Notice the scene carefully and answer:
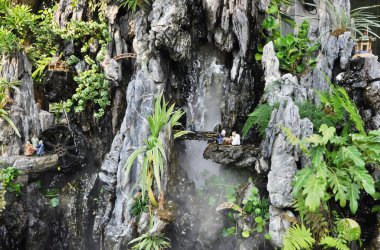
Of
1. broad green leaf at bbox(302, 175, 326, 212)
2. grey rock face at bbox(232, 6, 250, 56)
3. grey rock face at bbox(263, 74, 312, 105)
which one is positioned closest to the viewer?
broad green leaf at bbox(302, 175, 326, 212)

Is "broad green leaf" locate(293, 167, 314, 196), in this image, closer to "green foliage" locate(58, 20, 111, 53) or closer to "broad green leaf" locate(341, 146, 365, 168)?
"broad green leaf" locate(341, 146, 365, 168)

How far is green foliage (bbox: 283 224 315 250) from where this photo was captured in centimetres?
607

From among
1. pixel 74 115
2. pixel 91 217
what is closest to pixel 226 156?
pixel 91 217

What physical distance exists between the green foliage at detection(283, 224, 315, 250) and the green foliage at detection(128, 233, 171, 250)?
95.9 inches

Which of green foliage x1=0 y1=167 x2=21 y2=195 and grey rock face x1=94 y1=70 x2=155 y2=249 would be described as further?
green foliage x1=0 y1=167 x2=21 y2=195

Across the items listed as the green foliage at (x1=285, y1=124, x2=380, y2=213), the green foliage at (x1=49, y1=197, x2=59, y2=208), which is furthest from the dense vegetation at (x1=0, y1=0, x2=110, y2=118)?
the green foliage at (x1=285, y1=124, x2=380, y2=213)

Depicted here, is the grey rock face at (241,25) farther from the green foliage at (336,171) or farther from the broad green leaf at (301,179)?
the broad green leaf at (301,179)

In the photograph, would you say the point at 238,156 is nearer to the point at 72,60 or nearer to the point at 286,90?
the point at 286,90

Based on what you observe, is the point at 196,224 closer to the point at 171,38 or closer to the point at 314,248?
the point at 314,248

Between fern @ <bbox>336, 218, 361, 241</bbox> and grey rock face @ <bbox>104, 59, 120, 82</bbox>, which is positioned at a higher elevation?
grey rock face @ <bbox>104, 59, 120, 82</bbox>

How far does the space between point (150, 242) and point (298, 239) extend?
9.25 feet

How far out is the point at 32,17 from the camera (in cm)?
966

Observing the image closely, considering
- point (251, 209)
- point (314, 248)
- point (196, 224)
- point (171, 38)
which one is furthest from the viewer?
point (171, 38)

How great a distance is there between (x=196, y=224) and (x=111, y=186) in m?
2.08
